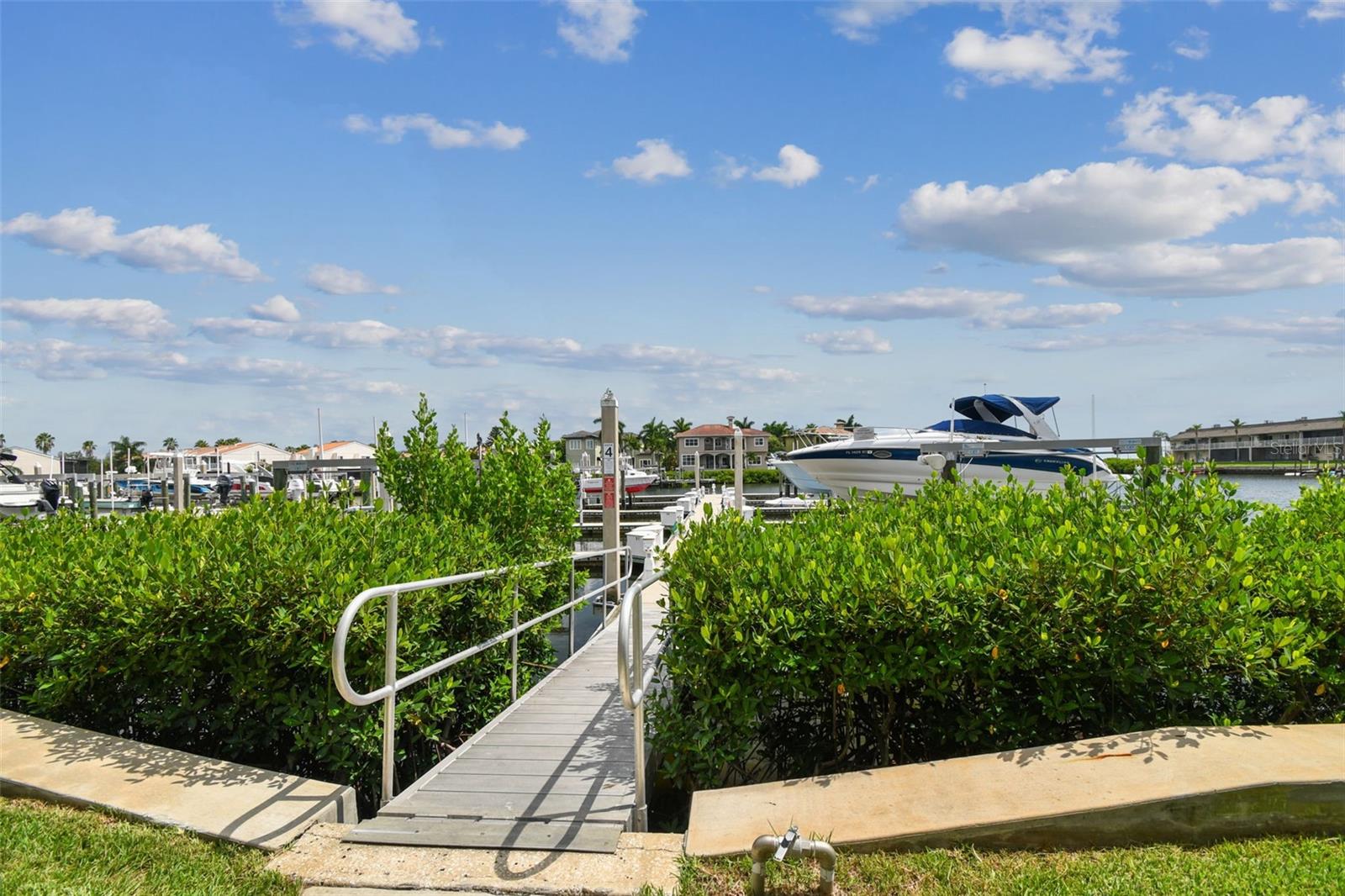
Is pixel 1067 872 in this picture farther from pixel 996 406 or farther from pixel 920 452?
pixel 996 406

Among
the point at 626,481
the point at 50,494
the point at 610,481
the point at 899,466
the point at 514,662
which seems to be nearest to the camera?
the point at 514,662

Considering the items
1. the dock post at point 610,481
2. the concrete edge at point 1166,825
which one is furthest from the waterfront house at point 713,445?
the concrete edge at point 1166,825

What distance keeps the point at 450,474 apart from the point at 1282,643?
618 cm

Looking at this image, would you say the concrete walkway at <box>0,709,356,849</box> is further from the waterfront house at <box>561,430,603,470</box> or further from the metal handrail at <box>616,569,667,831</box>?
the waterfront house at <box>561,430,603,470</box>

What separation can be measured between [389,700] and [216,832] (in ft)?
3.04

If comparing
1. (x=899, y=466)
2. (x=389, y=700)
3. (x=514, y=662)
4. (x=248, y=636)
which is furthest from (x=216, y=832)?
(x=899, y=466)

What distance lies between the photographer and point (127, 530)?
22.1 ft

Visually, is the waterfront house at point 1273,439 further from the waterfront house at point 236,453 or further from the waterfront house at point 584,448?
the waterfront house at point 236,453

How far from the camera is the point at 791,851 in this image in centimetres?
331

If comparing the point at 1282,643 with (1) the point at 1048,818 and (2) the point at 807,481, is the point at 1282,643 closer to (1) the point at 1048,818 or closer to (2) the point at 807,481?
(1) the point at 1048,818

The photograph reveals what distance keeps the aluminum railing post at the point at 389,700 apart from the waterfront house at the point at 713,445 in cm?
8909

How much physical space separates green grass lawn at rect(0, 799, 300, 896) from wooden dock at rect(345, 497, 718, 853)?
51 cm

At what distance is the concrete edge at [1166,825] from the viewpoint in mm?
3572

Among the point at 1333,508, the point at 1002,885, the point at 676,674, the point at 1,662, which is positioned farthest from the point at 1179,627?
the point at 1,662
